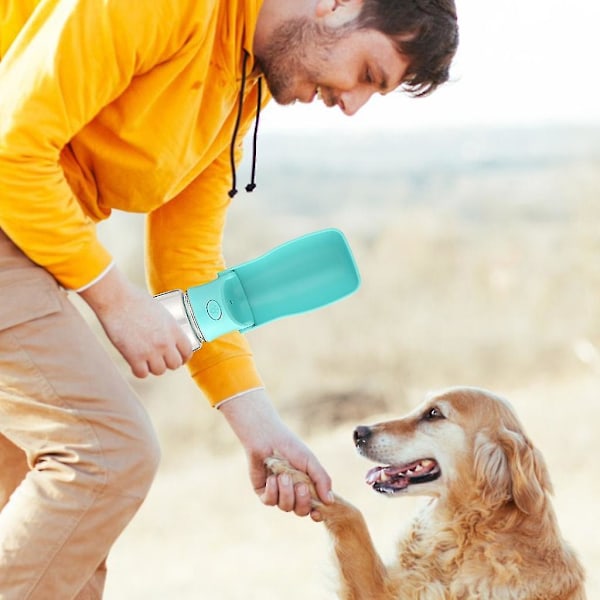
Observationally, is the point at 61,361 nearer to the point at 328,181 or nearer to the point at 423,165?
the point at 328,181

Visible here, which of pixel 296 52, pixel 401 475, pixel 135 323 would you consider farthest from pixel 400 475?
pixel 296 52

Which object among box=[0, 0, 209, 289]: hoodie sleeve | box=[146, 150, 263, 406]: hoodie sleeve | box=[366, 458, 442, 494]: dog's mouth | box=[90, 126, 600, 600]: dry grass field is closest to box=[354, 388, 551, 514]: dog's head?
box=[366, 458, 442, 494]: dog's mouth

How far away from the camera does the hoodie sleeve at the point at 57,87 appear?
1.28m

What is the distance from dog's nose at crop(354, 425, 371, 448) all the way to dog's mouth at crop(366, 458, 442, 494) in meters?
0.07

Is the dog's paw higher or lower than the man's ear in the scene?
lower

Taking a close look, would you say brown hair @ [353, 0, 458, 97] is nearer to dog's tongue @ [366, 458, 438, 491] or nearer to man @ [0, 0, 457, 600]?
man @ [0, 0, 457, 600]

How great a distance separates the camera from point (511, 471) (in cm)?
202

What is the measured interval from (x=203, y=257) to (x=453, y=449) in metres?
0.73

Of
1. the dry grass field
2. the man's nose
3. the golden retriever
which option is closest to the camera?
the man's nose

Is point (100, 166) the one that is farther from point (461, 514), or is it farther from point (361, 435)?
point (461, 514)

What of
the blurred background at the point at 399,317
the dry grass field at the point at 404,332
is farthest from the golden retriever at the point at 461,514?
the dry grass field at the point at 404,332

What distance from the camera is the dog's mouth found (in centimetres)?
209

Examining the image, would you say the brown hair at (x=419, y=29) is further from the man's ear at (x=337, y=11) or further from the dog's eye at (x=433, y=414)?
the dog's eye at (x=433, y=414)

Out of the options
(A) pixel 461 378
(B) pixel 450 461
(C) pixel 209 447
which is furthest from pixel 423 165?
(B) pixel 450 461
